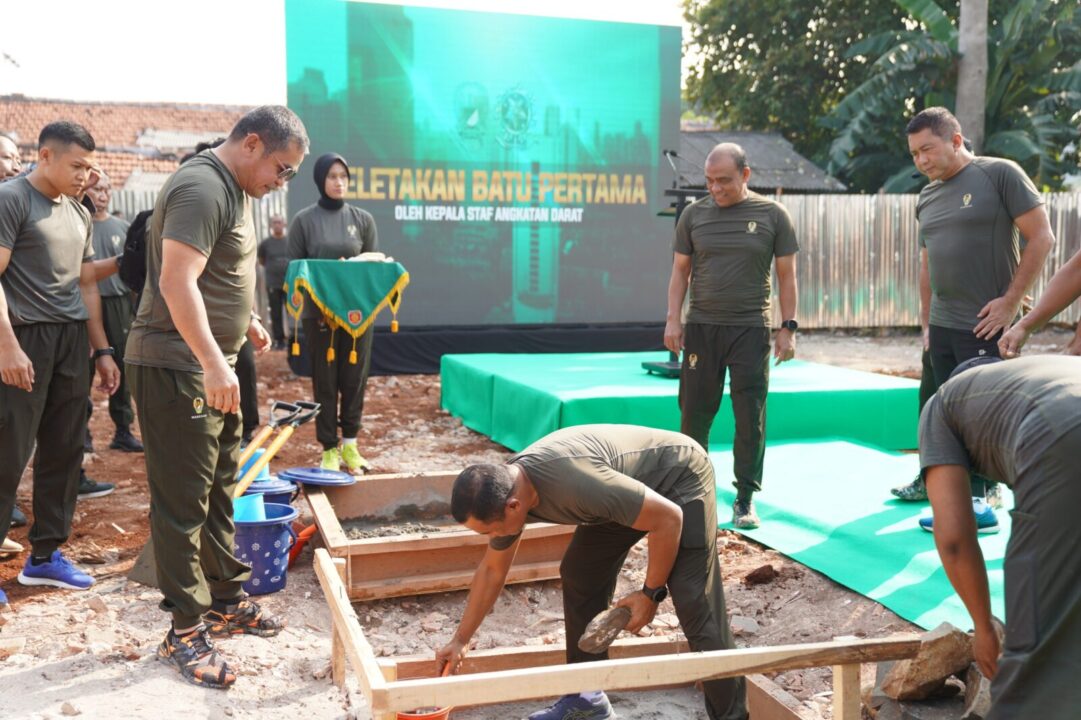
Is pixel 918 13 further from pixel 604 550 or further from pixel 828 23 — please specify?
pixel 604 550

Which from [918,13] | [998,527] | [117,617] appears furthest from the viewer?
[918,13]

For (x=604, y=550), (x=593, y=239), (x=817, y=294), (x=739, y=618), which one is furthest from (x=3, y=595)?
(x=817, y=294)

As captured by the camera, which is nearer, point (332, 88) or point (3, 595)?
point (3, 595)

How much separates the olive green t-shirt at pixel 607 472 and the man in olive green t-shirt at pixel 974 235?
199 cm

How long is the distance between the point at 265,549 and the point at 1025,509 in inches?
122

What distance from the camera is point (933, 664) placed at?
2885 millimetres

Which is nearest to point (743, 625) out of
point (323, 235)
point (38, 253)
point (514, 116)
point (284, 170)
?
point (284, 170)

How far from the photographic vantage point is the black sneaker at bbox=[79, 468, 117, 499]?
5.90 metres

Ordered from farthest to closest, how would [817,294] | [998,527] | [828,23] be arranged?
[828,23] < [817,294] < [998,527]

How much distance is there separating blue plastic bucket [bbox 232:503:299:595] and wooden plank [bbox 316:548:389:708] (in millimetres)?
642

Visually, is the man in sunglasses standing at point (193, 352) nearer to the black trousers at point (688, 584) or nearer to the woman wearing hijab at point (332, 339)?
the black trousers at point (688, 584)

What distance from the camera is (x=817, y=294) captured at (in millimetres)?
15820

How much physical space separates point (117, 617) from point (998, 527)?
396 cm

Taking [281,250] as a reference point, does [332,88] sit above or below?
above
